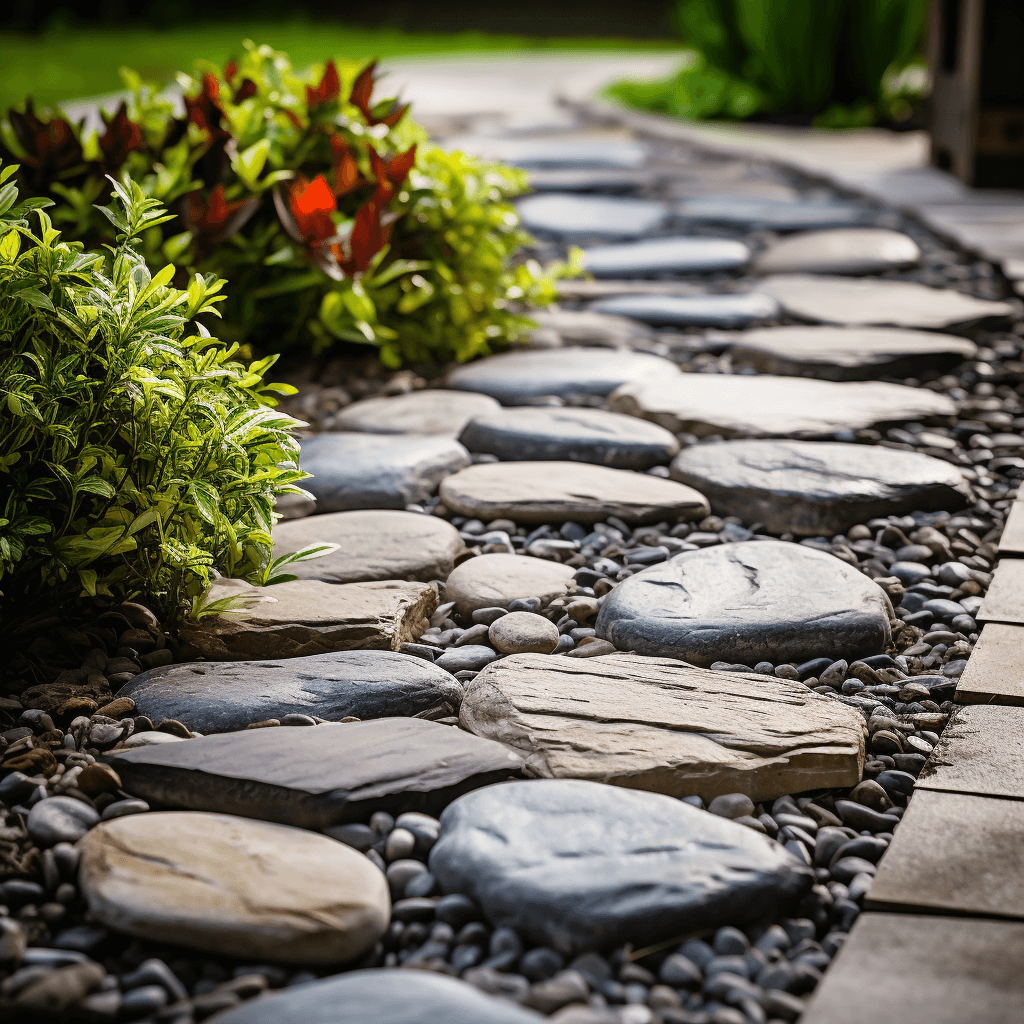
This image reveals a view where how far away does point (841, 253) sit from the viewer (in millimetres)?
4160

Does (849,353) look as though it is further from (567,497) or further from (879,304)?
(567,497)

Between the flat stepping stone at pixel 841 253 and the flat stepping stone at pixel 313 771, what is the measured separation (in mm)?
3010

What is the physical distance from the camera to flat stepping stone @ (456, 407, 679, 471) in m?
2.50

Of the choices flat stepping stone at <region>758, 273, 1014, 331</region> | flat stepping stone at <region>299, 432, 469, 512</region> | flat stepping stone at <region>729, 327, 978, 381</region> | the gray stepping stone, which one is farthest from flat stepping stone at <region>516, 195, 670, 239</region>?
the gray stepping stone

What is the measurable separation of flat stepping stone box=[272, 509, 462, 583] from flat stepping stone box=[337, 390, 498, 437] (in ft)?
1.55

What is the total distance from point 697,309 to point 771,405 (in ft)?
3.06

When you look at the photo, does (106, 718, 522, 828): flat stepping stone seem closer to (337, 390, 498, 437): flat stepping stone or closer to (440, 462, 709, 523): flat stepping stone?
(440, 462, 709, 523): flat stepping stone

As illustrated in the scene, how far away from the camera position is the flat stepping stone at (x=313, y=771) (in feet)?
4.42

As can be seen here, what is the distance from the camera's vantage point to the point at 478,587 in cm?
195

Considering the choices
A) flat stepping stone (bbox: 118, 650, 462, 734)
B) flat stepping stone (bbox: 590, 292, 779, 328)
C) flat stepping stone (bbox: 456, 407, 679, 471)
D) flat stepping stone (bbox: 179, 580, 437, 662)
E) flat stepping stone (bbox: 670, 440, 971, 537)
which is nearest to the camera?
flat stepping stone (bbox: 118, 650, 462, 734)

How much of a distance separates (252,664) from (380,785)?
0.38m

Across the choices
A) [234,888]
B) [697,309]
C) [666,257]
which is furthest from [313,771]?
[666,257]

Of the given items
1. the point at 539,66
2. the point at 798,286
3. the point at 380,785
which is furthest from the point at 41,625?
the point at 539,66

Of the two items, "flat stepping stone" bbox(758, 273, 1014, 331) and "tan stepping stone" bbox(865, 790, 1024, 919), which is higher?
"flat stepping stone" bbox(758, 273, 1014, 331)
